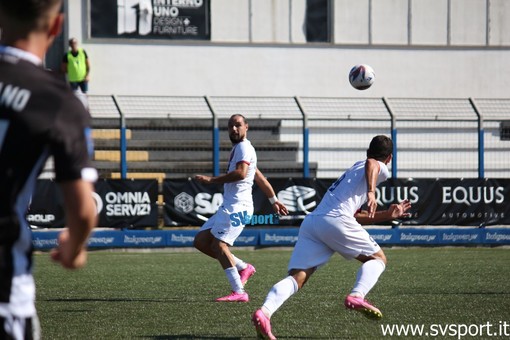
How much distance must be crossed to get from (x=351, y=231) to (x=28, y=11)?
5328 mm

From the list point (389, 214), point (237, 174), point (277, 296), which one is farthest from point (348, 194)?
point (237, 174)

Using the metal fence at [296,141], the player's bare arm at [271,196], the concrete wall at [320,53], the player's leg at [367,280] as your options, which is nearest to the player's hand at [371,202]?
the player's leg at [367,280]

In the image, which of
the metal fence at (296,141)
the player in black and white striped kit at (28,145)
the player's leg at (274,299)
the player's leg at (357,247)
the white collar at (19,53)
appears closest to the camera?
the player in black and white striped kit at (28,145)

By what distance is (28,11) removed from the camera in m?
3.21

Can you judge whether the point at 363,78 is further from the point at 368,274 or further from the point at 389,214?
the point at 368,274

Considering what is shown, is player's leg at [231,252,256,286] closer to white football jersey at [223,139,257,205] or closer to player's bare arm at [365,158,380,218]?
white football jersey at [223,139,257,205]

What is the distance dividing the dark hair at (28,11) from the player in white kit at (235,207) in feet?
26.2

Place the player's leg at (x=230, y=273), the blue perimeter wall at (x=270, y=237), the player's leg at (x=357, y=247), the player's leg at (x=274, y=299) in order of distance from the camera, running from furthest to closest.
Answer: the blue perimeter wall at (x=270, y=237) < the player's leg at (x=230, y=273) < the player's leg at (x=357, y=247) < the player's leg at (x=274, y=299)

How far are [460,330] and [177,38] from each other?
21.2 metres

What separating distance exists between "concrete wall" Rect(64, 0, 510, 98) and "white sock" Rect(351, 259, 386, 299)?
20175mm

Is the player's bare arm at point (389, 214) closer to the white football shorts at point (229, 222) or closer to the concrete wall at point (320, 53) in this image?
the white football shorts at point (229, 222)

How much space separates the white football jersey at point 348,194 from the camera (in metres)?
8.30

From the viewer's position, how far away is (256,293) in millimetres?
11938

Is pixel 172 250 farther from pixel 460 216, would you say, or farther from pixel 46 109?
pixel 46 109
